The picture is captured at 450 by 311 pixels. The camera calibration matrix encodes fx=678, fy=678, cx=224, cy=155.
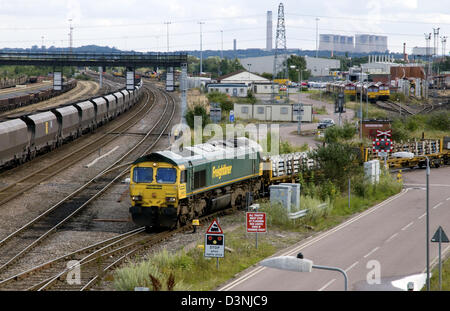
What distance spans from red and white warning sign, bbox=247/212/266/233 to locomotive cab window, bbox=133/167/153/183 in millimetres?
5005

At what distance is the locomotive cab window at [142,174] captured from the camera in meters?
27.7

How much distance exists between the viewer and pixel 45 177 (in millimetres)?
40469

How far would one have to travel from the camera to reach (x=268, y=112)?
85500 mm

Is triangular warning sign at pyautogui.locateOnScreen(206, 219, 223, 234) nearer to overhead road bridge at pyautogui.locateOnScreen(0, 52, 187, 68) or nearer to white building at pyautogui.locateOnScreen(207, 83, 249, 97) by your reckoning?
overhead road bridge at pyautogui.locateOnScreen(0, 52, 187, 68)

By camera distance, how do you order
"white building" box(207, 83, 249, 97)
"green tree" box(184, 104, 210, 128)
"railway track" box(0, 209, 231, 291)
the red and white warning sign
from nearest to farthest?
"railway track" box(0, 209, 231, 291) < the red and white warning sign < "green tree" box(184, 104, 210, 128) < "white building" box(207, 83, 249, 97)

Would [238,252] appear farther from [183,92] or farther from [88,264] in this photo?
[183,92]

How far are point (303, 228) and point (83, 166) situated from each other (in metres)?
19.7

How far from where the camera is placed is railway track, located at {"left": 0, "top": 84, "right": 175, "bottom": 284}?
81.8ft

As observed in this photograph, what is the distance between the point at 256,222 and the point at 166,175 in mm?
4799

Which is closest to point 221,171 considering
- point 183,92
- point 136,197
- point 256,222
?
point 136,197

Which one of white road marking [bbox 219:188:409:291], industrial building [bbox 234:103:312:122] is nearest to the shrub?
industrial building [bbox 234:103:312:122]
